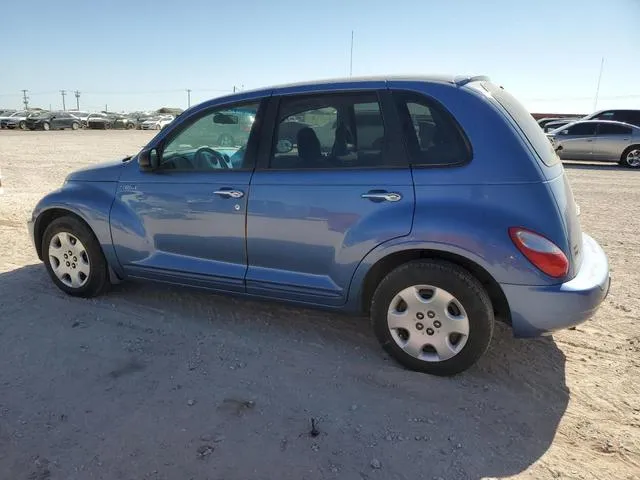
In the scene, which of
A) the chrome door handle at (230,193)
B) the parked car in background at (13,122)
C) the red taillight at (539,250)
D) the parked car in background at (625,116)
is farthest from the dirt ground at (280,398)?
the parked car in background at (13,122)

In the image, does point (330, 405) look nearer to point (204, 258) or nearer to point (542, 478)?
point (542, 478)

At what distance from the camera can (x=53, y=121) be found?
4212cm

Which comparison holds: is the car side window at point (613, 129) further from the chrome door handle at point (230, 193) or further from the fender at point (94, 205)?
the fender at point (94, 205)

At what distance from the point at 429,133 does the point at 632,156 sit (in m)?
14.9

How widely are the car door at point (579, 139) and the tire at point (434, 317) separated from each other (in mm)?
14343

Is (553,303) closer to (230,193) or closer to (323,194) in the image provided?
(323,194)

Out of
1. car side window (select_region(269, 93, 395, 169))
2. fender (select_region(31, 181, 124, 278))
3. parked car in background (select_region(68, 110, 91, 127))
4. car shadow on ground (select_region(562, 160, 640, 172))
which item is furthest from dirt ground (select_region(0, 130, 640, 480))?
parked car in background (select_region(68, 110, 91, 127))

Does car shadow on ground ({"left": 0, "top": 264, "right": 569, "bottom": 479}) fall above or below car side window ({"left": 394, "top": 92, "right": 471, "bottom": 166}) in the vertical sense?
below

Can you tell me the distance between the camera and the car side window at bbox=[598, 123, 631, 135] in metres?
15.2

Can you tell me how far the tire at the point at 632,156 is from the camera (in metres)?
15.1

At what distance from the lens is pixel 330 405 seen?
2.96 meters

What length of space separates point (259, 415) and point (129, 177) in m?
2.31

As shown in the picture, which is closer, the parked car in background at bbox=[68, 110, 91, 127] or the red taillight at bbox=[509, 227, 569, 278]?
the red taillight at bbox=[509, 227, 569, 278]

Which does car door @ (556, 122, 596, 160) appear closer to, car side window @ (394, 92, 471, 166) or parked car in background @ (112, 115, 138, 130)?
car side window @ (394, 92, 471, 166)
